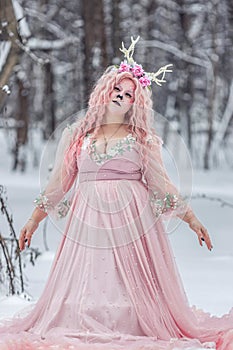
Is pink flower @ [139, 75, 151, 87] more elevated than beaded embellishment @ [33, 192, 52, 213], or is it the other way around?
pink flower @ [139, 75, 151, 87]

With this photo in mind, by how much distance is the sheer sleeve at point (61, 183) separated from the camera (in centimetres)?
561

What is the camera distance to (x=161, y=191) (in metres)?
5.57

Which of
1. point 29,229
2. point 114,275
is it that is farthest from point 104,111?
point 114,275

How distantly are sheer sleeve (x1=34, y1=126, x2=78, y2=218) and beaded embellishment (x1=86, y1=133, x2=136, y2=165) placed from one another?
146 millimetres

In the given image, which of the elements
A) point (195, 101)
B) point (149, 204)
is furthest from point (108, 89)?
point (195, 101)

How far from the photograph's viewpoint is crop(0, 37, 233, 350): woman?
532cm

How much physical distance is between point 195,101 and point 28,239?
19.5 metres

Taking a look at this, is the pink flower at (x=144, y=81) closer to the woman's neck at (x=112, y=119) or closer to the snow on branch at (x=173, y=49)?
the woman's neck at (x=112, y=119)

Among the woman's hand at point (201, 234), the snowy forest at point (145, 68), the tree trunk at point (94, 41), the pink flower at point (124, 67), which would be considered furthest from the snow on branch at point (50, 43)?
the woman's hand at point (201, 234)

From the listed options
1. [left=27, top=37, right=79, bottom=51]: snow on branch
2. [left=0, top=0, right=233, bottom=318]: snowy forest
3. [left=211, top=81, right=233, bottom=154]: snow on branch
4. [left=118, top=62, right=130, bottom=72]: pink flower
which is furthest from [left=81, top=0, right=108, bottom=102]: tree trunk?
[left=118, top=62, right=130, bottom=72]: pink flower

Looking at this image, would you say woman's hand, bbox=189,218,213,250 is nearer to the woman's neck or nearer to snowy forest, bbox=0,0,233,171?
the woman's neck

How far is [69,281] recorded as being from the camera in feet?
17.7

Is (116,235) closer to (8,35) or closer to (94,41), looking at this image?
(8,35)

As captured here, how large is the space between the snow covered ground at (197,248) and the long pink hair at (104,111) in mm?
1625
